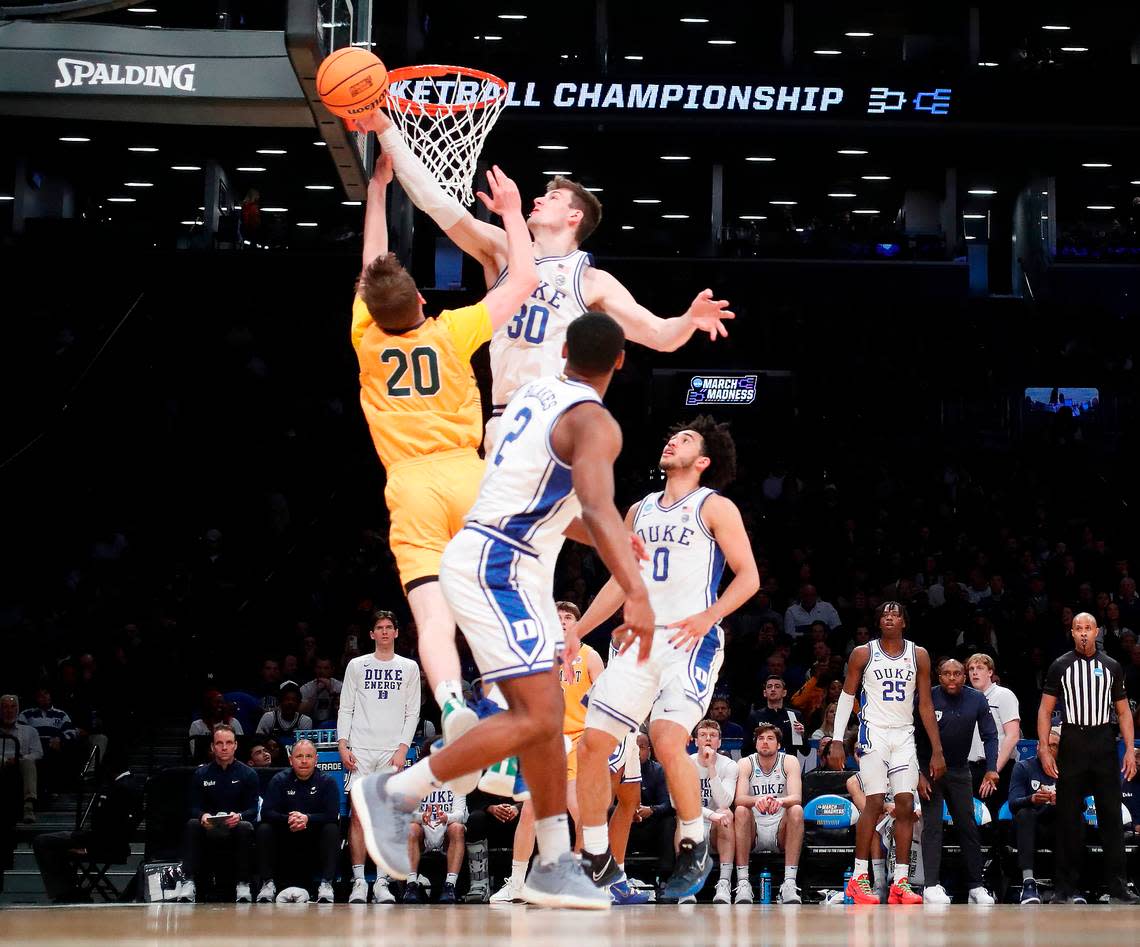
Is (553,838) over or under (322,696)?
under

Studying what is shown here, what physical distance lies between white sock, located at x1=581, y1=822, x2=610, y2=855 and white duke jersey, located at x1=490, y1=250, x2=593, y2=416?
215cm

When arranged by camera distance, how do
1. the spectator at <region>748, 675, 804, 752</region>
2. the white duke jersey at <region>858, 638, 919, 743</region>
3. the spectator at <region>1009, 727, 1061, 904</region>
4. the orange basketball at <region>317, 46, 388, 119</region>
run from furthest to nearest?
1. the spectator at <region>748, 675, 804, 752</region>
2. the spectator at <region>1009, 727, 1061, 904</region>
3. the white duke jersey at <region>858, 638, 919, 743</region>
4. the orange basketball at <region>317, 46, 388, 119</region>

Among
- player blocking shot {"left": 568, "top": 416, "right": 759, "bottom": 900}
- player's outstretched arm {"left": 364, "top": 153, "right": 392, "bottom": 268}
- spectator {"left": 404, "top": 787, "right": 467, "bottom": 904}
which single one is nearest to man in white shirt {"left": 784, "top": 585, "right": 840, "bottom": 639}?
spectator {"left": 404, "top": 787, "right": 467, "bottom": 904}

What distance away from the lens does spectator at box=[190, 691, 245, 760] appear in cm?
1457

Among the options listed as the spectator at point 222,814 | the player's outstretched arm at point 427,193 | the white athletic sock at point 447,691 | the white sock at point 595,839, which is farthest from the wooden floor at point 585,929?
the spectator at point 222,814

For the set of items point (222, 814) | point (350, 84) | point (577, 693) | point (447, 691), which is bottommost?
point (222, 814)

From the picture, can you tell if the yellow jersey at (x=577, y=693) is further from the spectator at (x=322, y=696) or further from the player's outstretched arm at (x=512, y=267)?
the spectator at (x=322, y=696)

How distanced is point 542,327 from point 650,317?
58 centimetres

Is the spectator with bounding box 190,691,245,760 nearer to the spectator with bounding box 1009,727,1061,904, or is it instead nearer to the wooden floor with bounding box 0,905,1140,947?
the spectator with bounding box 1009,727,1061,904

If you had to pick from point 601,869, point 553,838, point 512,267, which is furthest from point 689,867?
point 512,267

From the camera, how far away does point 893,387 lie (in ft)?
85.1

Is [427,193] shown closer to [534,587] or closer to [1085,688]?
→ [534,587]

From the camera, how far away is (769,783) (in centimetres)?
1329

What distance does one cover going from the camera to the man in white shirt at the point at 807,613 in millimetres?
18188
